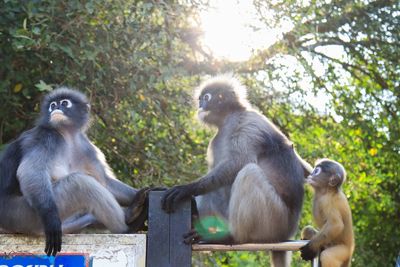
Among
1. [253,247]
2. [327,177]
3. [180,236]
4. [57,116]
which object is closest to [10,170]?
[57,116]

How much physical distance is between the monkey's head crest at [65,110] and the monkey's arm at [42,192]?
0.37 metres

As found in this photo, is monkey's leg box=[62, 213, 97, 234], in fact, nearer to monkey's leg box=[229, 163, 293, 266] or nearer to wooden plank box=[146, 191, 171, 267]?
wooden plank box=[146, 191, 171, 267]

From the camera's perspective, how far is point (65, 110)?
598cm

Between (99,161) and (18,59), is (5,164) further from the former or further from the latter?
(18,59)

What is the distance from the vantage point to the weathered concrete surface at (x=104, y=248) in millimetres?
5055

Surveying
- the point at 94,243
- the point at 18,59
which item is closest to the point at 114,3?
the point at 18,59

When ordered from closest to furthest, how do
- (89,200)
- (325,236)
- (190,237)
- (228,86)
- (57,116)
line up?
(190,237) < (89,200) < (325,236) < (57,116) < (228,86)

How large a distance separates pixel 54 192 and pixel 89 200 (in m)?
0.25

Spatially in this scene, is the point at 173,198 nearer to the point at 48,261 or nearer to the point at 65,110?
the point at 48,261

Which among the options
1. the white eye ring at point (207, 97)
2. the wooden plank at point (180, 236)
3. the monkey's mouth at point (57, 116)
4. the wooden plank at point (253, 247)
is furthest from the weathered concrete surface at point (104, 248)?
the white eye ring at point (207, 97)

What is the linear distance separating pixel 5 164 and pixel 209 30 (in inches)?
158

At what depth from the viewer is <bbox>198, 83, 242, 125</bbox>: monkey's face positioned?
627cm

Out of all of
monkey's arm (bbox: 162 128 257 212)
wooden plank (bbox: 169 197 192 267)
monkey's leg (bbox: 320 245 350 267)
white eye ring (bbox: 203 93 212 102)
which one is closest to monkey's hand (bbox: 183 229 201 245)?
wooden plank (bbox: 169 197 192 267)

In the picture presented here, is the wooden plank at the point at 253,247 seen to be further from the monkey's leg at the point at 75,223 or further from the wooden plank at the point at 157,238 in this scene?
the monkey's leg at the point at 75,223
